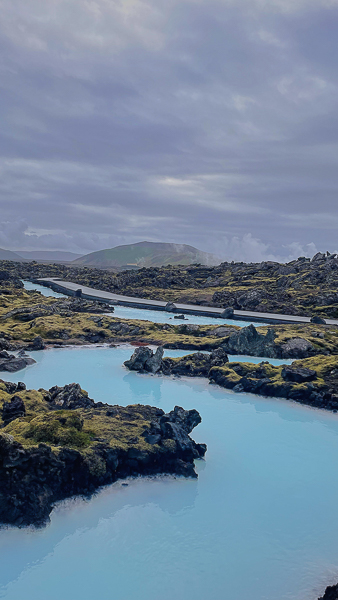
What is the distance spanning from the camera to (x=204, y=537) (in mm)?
12578

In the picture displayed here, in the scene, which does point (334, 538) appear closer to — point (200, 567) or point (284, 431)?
point (200, 567)

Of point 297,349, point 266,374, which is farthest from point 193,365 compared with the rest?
point 297,349

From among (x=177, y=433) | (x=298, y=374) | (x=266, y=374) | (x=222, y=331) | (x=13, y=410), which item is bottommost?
(x=13, y=410)

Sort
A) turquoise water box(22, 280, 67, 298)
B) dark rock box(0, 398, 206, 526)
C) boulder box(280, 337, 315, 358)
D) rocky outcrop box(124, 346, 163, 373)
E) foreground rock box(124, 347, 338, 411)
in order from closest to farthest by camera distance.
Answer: dark rock box(0, 398, 206, 526), foreground rock box(124, 347, 338, 411), rocky outcrop box(124, 346, 163, 373), boulder box(280, 337, 315, 358), turquoise water box(22, 280, 67, 298)

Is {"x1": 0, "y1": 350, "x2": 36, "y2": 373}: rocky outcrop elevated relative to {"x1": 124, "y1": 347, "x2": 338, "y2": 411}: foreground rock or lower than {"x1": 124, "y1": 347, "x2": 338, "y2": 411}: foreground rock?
lower

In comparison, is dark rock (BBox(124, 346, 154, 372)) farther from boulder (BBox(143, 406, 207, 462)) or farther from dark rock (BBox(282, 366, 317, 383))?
boulder (BBox(143, 406, 207, 462))

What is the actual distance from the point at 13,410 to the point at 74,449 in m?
4.58

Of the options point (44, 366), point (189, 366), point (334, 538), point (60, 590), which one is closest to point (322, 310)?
point (189, 366)

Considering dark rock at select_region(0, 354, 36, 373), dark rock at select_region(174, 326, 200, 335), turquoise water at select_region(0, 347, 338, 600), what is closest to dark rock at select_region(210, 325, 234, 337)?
dark rock at select_region(174, 326, 200, 335)

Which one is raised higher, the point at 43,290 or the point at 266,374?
the point at 43,290

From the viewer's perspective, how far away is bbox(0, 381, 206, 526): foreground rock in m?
12.2

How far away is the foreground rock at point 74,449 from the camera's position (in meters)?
12.2

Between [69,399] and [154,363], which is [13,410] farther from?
[154,363]

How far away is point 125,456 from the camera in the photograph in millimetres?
15219
